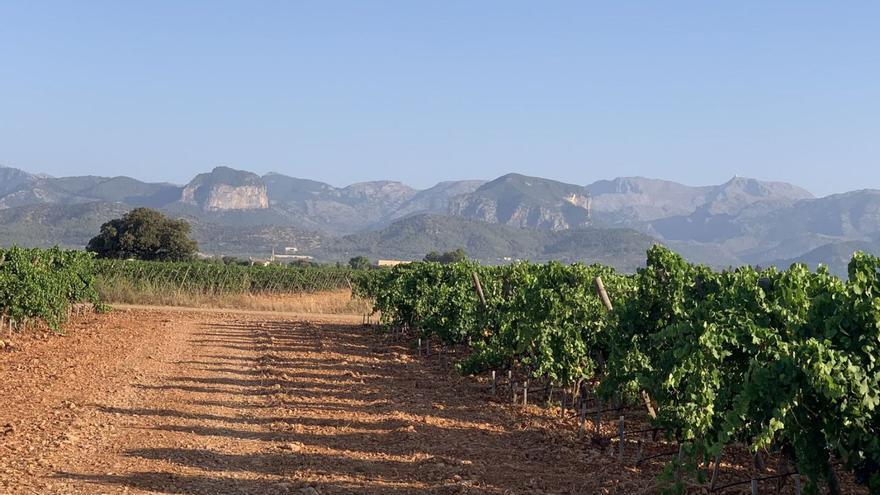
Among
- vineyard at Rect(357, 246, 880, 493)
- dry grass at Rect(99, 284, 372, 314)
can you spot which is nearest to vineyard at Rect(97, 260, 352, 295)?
dry grass at Rect(99, 284, 372, 314)

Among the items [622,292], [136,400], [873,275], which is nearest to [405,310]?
[622,292]

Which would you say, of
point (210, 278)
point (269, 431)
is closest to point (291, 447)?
point (269, 431)

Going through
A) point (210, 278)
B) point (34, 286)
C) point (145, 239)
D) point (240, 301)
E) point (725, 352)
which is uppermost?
point (145, 239)

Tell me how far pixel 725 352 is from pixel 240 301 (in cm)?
3463

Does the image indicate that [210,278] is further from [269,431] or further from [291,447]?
[291,447]

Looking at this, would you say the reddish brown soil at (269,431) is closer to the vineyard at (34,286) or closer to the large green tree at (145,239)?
the vineyard at (34,286)

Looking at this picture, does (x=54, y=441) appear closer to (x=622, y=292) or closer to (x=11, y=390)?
(x=11, y=390)

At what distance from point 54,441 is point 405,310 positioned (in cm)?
1581

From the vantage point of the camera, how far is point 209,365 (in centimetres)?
1747

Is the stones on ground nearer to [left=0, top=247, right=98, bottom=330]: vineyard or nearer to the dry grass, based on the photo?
[left=0, top=247, right=98, bottom=330]: vineyard

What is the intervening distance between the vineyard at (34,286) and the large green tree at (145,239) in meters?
36.3

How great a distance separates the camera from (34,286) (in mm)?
20234

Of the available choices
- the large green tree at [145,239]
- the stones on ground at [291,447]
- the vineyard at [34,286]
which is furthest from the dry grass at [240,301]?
the stones on ground at [291,447]

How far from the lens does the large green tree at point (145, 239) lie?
6019 cm
